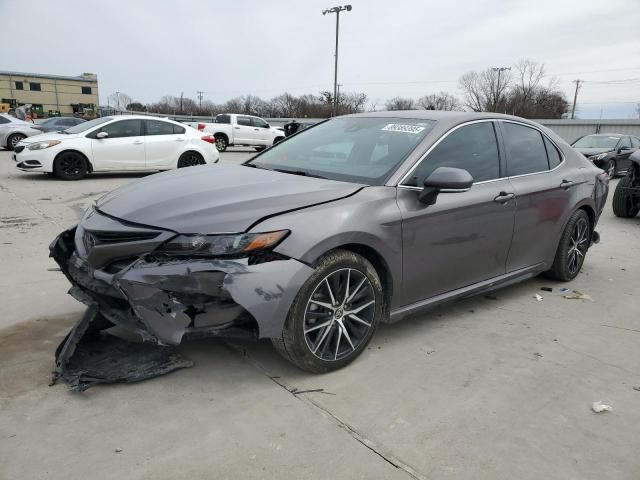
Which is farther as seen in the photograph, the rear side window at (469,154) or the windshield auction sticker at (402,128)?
the windshield auction sticker at (402,128)

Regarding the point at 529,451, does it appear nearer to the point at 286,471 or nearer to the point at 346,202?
the point at 286,471

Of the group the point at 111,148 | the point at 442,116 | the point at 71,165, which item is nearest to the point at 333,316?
the point at 442,116

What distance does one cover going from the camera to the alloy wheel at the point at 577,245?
500cm

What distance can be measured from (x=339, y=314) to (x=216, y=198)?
100cm

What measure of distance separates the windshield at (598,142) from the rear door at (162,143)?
11976 mm

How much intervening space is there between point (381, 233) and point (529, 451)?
4.66ft

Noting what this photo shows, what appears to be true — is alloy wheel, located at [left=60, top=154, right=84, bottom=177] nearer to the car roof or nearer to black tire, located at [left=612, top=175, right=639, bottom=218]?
the car roof

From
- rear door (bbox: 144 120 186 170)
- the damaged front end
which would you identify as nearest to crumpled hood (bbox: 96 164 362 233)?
the damaged front end

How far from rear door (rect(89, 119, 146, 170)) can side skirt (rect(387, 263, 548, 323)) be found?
31.2ft

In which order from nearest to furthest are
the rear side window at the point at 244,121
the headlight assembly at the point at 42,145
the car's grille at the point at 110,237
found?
the car's grille at the point at 110,237 → the headlight assembly at the point at 42,145 → the rear side window at the point at 244,121

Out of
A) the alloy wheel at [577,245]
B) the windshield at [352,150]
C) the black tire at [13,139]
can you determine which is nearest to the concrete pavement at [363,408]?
the alloy wheel at [577,245]

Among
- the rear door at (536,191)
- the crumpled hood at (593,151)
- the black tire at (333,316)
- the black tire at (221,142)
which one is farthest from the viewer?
the black tire at (221,142)

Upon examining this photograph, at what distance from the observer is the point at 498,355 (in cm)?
351

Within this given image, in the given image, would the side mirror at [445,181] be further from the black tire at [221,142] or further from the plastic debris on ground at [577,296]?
the black tire at [221,142]
